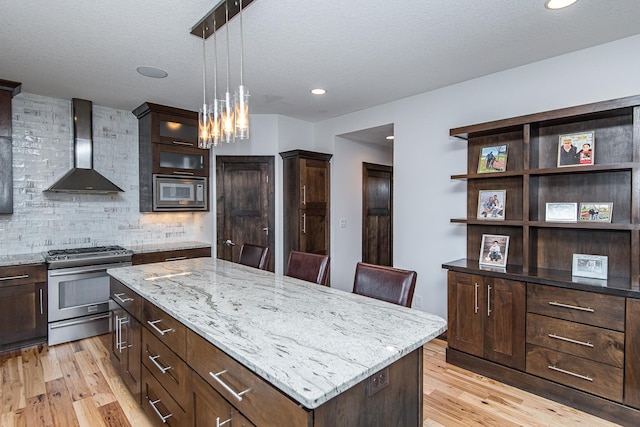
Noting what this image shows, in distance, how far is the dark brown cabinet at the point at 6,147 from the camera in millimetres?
3301

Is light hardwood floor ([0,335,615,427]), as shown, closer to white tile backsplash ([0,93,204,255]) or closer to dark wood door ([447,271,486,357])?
dark wood door ([447,271,486,357])

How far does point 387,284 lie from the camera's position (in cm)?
191

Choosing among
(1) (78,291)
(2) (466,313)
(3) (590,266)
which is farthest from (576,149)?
(1) (78,291)

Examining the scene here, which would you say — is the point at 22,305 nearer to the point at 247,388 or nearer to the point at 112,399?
the point at 112,399

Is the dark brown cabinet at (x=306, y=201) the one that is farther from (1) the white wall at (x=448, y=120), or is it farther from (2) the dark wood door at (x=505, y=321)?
(2) the dark wood door at (x=505, y=321)

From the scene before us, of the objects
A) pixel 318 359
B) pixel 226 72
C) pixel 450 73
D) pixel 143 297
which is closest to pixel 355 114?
pixel 450 73

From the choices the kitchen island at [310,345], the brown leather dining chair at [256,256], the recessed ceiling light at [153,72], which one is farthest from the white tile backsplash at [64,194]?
the kitchen island at [310,345]

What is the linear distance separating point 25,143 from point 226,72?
8.23 feet

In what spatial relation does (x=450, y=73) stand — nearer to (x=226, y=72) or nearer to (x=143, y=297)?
(x=226, y=72)

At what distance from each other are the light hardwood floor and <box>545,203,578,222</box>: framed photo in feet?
4.45

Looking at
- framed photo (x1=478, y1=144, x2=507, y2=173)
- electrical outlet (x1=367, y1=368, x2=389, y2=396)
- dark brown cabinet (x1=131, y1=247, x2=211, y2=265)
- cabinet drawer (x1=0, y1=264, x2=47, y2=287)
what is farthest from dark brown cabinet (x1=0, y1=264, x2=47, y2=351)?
framed photo (x1=478, y1=144, x2=507, y2=173)

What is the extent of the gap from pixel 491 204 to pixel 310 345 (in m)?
2.49

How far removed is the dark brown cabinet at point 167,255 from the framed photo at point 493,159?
3.43m

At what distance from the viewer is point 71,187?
3.68 m
